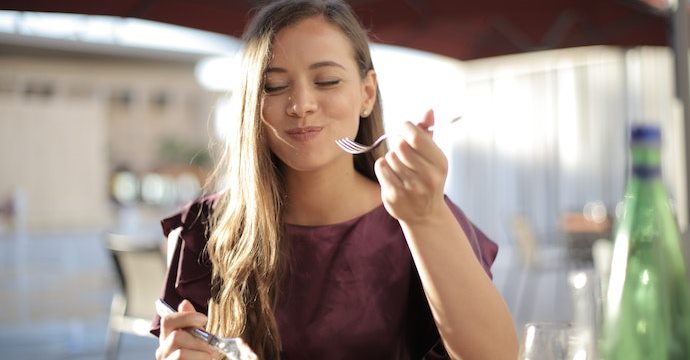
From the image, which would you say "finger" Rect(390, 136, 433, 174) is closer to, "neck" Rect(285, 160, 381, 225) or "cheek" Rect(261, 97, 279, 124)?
"cheek" Rect(261, 97, 279, 124)

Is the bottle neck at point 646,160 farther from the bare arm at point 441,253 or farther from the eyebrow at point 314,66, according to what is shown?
the eyebrow at point 314,66

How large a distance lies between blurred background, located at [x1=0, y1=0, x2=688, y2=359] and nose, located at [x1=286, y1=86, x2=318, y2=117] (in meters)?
0.17

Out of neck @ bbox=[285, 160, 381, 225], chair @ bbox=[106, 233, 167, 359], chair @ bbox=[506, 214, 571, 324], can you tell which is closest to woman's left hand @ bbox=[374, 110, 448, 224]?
neck @ bbox=[285, 160, 381, 225]

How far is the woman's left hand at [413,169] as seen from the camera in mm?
854

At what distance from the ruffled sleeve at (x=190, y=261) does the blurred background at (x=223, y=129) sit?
0.28 metres

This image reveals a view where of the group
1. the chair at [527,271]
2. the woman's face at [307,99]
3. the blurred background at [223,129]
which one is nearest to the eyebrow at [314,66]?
the woman's face at [307,99]

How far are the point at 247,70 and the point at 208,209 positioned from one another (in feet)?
1.04

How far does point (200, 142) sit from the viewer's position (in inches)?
1040

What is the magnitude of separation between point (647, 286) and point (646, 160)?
12 centimetres

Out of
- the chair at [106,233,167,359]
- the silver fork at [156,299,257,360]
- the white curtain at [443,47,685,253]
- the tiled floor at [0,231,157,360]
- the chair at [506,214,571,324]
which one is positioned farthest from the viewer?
the white curtain at [443,47,685,253]

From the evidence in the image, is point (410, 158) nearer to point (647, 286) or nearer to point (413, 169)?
point (413, 169)

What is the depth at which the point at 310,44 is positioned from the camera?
142 cm

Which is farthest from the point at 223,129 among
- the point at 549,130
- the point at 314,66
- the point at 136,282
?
the point at 549,130

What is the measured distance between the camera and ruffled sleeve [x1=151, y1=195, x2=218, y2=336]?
155cm
